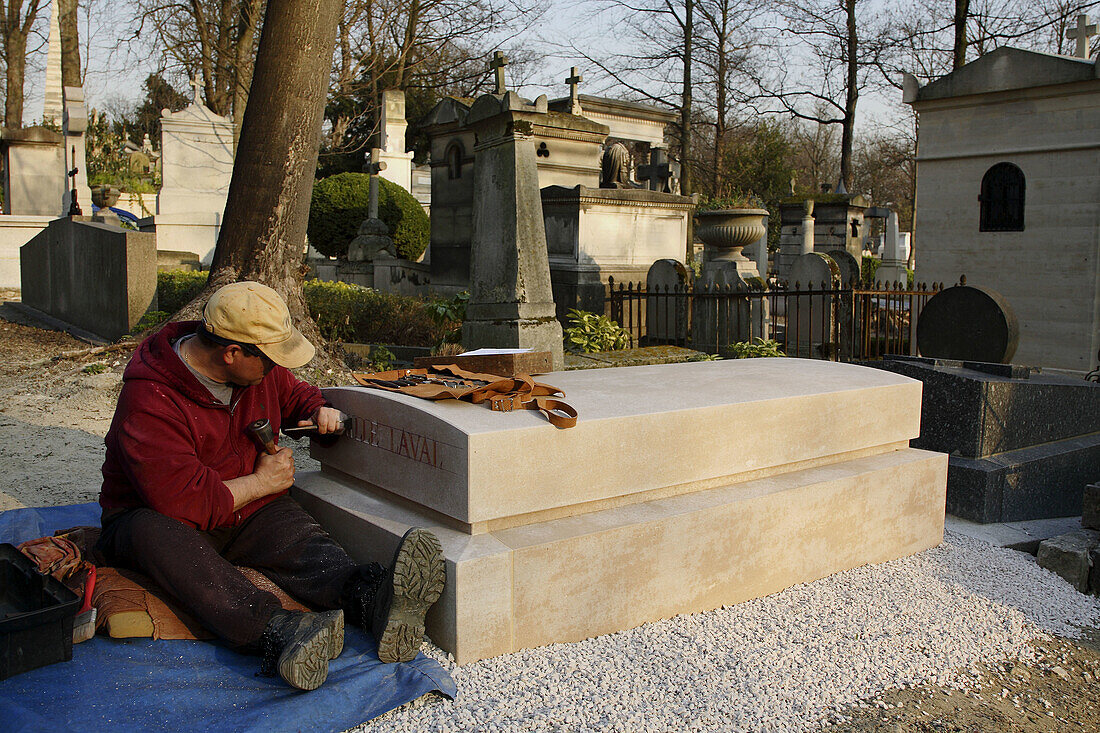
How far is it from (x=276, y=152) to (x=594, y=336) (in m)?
3.94

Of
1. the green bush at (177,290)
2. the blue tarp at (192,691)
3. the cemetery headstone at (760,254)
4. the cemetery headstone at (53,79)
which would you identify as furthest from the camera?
the cemetery headstone at (53,79)

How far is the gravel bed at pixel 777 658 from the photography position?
2500mm

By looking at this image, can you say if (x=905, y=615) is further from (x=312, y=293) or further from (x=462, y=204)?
(x=462, y=204)

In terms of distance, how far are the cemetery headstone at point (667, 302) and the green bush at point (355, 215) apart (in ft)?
32.3

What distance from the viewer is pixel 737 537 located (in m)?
3.34

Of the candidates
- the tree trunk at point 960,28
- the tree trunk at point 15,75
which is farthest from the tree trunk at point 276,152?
the tree trunk at point 15,75

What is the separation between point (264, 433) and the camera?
312 cm

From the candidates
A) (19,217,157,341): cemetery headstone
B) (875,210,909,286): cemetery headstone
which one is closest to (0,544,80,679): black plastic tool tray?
(19,217,157,341): cemetery headstone

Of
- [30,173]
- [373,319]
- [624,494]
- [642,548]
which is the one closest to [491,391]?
[624,494]

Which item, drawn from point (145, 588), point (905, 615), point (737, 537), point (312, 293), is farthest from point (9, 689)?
point (312, 293)

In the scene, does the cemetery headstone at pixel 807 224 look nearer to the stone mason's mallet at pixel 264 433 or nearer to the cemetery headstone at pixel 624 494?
the cemetery headstone at pixel 624 494

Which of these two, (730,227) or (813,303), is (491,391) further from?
(730,227)

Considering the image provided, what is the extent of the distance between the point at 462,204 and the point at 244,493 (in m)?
11.5

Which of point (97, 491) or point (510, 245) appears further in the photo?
point (510, 245)
